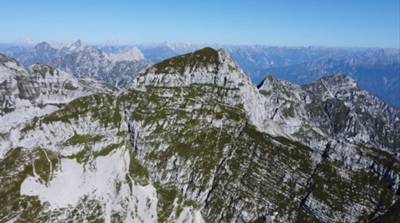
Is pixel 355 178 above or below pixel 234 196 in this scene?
above

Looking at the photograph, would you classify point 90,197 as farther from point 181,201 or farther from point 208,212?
point 208,212

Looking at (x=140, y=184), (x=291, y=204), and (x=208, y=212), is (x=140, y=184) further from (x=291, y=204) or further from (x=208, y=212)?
(x=291, y=204)

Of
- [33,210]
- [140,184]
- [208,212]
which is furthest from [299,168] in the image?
[33,210]

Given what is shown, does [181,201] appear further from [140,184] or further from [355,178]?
[355,178]

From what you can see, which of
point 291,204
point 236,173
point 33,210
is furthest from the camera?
point 236,173

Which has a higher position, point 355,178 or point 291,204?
point 355,178

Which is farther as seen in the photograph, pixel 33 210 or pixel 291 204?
pixel 291 204

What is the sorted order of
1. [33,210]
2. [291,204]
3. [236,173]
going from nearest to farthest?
1. [33,210]
2. [291,204]
3. [236,173]

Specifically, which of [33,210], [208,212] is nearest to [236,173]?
[208,212]

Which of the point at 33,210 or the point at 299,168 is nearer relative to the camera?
the point at 33,210
